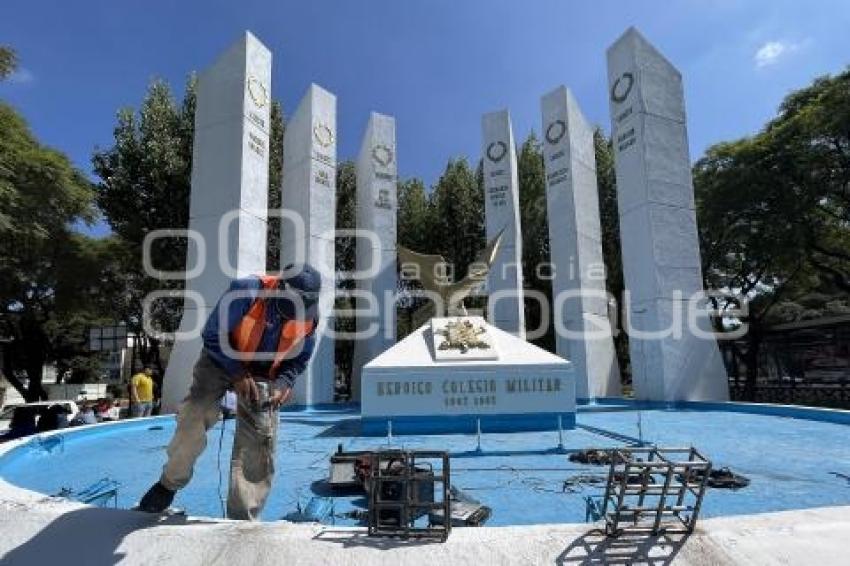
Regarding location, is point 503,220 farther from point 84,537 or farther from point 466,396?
point 84,537

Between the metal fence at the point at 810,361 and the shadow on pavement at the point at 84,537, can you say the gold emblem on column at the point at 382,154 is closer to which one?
the metal fence at the point at 810,361

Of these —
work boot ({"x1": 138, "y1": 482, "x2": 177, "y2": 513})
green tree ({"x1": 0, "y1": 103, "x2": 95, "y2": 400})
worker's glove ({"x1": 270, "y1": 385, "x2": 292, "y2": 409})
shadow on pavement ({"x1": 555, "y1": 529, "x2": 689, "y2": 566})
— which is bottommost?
shadow on pavement ({"x1": 555, "y1": 529, "x2": 689, "y2": 566})

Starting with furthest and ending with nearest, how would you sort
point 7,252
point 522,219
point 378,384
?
point 522,219, point 7,252, point 378,384

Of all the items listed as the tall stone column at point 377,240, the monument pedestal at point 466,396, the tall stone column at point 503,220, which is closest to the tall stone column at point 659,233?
the tall stone column at point 503,220

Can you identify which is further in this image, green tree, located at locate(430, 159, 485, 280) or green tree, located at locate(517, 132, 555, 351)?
green tree, located at locate(430, 159, 485, 280)

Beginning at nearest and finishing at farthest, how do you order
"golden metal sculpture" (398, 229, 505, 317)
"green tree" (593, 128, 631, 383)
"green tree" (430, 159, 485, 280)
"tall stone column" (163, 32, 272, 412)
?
"tall stone column" (163, 32, 272, 412) → "golden metal sculpture" (398, 229, 505, 317) → "green tree" (593, 128, 631, 383) → "green tree" (430, 159, 485, 280)

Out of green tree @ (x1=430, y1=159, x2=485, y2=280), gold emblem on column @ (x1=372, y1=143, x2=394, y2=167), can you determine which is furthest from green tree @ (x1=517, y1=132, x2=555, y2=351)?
gold emblem on column @ (x1=372, y1=143, x2=394, y2=167)

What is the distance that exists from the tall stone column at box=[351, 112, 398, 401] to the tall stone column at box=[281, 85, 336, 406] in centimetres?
194

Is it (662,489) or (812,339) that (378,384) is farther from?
(812,339)

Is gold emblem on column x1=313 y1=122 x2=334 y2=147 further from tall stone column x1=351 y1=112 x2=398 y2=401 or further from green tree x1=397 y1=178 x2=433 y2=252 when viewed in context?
green tree x1=397 y1=178 x2=433 y2=252

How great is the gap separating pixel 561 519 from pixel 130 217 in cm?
2296

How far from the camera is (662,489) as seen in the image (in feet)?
8.96

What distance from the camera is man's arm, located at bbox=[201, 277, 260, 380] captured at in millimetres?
3057

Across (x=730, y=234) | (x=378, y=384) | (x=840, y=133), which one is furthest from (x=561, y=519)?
(x=730, y=234)
